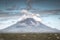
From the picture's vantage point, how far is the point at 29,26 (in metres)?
2.39

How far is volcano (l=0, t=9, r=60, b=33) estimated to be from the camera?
86.3 inches

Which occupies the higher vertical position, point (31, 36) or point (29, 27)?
point (29, 27)

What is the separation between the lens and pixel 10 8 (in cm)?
335

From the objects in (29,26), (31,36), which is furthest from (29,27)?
(31,36)

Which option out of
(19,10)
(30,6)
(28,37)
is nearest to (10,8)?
(19,10)

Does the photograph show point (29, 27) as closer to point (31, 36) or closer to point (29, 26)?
point (29, 26)

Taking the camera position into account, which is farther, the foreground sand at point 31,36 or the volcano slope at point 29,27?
the volcano slope at point 29,27

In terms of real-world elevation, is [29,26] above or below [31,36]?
above

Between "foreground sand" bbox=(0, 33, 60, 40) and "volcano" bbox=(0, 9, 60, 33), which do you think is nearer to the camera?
"foreground sand" bbox=(0, 33, 60, 40)

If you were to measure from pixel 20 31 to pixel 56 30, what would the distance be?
637mm

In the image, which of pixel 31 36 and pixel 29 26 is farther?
pixel 29 26

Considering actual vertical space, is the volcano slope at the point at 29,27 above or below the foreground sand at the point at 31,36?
above

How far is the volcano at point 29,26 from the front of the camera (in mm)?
2191

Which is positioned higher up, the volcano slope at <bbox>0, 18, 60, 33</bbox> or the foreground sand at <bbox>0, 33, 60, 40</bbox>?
the volcano slope at <bbox>0, 18, 60, 33</bbox>
